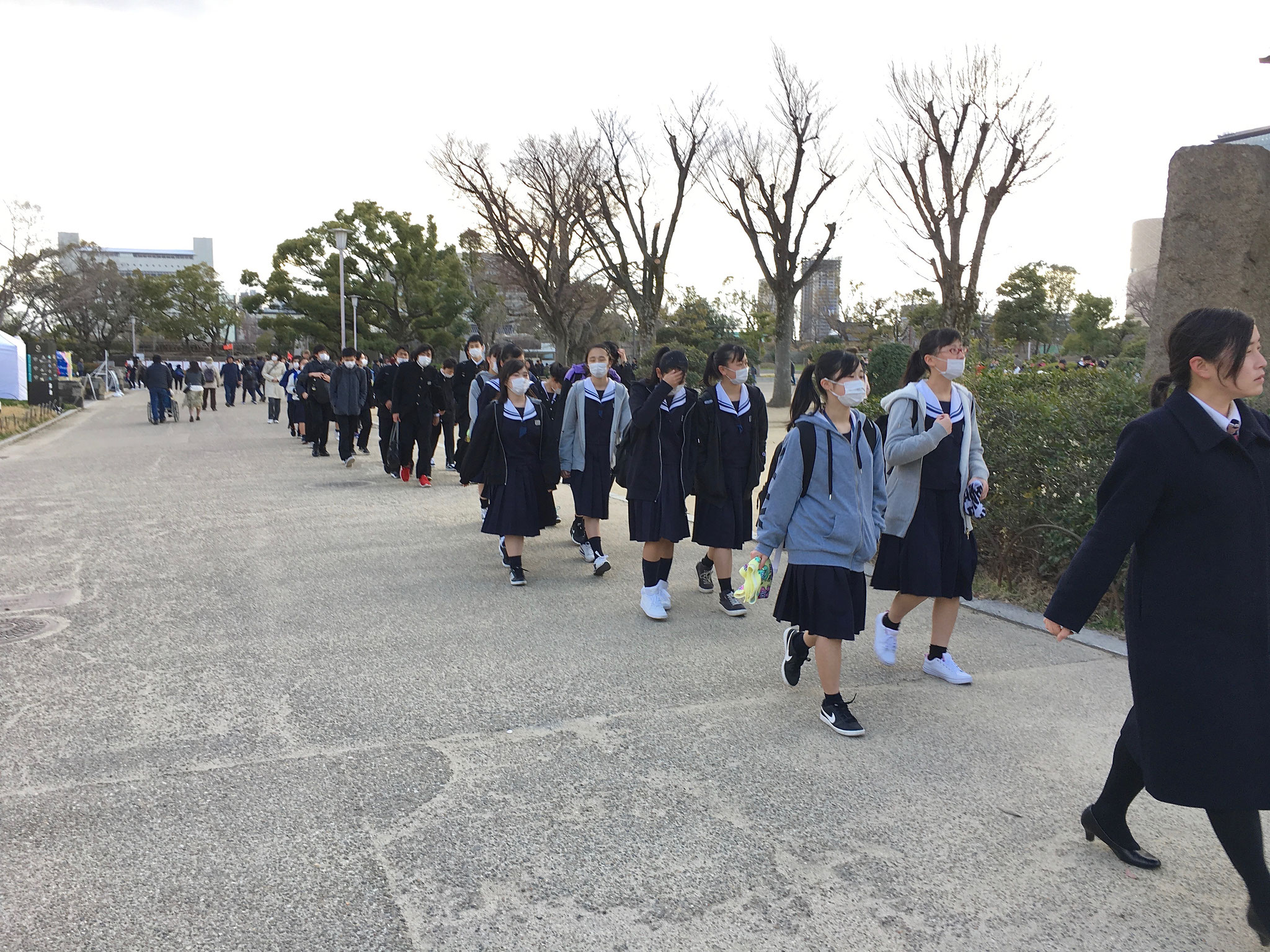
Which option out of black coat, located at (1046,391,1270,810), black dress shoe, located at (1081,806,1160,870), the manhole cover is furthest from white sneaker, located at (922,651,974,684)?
the manhole cover

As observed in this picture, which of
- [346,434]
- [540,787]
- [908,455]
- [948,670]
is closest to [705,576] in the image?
[948,670]

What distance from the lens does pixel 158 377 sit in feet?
72.8

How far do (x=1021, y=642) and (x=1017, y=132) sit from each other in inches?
697

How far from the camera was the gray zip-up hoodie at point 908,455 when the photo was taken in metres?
4.51

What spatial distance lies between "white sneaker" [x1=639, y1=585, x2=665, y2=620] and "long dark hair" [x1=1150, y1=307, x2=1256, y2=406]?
363 cm

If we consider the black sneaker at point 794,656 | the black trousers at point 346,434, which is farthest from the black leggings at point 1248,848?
the black trousers at point 346,434

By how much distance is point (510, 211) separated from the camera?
3134 centimetres

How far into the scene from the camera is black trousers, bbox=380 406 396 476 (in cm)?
1317

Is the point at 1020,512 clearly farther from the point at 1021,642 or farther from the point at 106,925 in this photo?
the point at 106,925

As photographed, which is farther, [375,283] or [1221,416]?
[375,283]

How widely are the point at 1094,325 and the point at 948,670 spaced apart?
158 ft

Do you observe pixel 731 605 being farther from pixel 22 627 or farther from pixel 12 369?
pixel 12 369

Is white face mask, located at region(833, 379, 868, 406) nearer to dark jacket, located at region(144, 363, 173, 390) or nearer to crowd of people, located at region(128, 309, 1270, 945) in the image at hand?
crowd of people, located at region(128, 309, 1270, 945)

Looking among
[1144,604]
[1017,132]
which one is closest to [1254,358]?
[1144,604]
